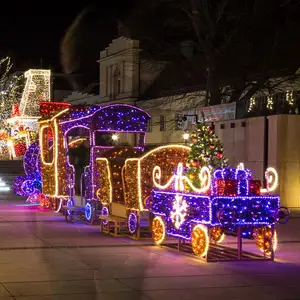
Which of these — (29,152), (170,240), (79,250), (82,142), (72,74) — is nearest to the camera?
(79,250)

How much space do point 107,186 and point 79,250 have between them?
395 centimetres

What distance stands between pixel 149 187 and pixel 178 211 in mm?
2311

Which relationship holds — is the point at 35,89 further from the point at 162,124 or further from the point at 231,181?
the point at 231,181

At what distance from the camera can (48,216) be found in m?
22.0

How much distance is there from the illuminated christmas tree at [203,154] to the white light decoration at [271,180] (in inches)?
34.7

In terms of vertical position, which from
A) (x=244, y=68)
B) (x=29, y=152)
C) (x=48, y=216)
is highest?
(x=244, y=68)

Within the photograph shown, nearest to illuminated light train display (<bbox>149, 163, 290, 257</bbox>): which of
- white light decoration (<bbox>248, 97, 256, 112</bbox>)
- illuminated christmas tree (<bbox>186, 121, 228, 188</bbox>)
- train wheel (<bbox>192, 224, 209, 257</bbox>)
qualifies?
train wheel (<bbox>192, 224, 209, 257</bbox>)

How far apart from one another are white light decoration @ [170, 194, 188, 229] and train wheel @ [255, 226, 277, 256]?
1.42 meters

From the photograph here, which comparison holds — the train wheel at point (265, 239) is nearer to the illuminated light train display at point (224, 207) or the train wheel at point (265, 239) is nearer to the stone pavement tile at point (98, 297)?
the illuminated light train display at point (224, 207)

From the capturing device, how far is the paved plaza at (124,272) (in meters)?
9.60

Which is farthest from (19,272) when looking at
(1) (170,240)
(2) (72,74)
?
Answer: (2) (72,74)

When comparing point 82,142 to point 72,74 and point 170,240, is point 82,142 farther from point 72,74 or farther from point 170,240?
point 72,74

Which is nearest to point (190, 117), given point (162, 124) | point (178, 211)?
point (162, 124)

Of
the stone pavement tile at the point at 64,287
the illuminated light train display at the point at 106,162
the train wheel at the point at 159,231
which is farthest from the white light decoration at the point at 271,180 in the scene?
the stone pavement tile at the point at 64,287
